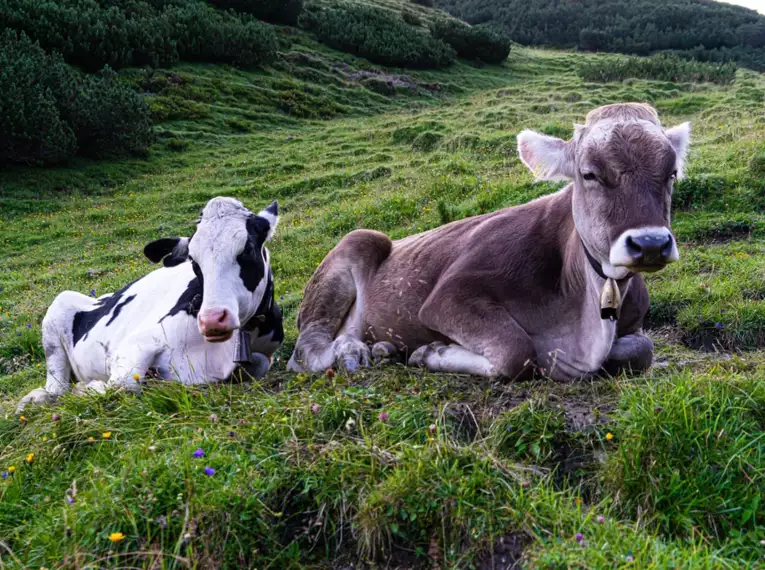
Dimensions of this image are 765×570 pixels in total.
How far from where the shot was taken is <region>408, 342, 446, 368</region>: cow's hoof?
17.1 feet

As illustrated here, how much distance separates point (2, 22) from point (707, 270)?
1379 inches

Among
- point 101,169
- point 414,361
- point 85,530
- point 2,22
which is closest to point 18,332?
point 414,361

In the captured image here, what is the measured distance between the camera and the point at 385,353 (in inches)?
214

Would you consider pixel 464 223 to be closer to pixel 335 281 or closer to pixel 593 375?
pixel 335 281

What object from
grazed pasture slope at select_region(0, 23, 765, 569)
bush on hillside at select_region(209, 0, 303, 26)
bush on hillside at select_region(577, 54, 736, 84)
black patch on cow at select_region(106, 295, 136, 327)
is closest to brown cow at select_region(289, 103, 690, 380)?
grazed pasture slope at select_region(0, 23, 765, 569)

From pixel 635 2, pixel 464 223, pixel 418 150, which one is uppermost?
pixel 635 2

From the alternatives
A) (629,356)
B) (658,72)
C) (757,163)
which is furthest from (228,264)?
(658,72)

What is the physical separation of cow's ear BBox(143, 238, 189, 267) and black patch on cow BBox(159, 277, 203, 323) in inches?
10.2

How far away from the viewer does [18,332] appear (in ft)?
30.0

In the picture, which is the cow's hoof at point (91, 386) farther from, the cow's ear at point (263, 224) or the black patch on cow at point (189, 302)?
the cow's ear at point (263, 224)

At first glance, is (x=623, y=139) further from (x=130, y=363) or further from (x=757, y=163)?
(x=757, y=163)

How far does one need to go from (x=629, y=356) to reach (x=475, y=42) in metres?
52.4

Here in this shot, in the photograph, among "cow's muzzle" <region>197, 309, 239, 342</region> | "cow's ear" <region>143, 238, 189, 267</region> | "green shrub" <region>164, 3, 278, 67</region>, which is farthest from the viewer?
"green shrub" <region>164, 3, 278, 67</region>

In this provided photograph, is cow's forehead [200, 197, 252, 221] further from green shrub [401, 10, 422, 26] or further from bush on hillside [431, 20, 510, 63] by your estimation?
green shrub [401, 10, 422, 26]
